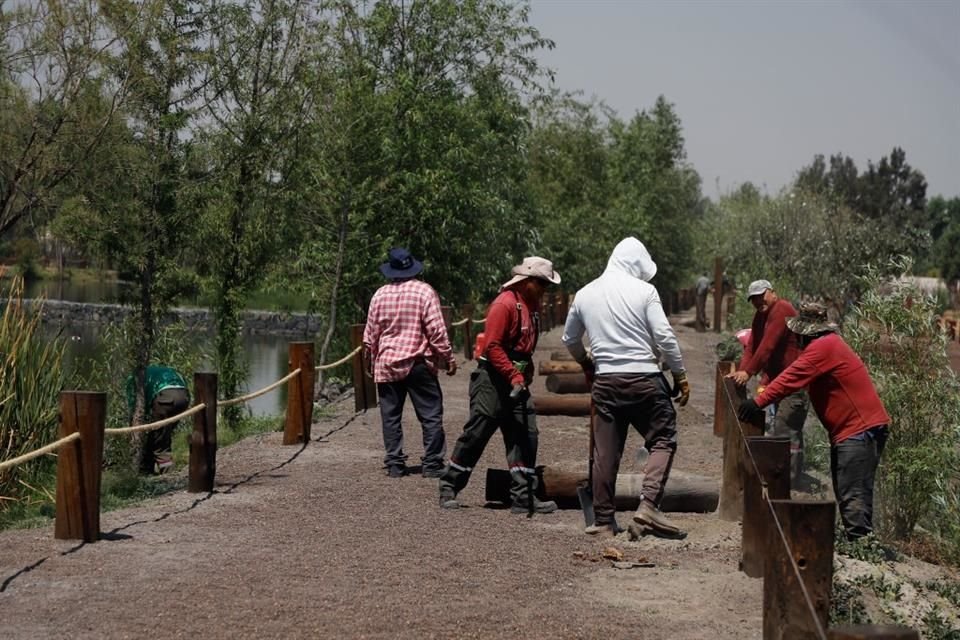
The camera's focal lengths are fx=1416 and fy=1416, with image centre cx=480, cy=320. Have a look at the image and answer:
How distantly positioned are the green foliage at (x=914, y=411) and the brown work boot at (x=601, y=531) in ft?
12.6

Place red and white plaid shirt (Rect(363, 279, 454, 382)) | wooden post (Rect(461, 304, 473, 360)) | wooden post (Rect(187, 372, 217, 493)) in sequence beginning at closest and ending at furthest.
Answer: wooden post (Rect(187, 372, 217, 493)) < red and white plaid shirt (Rect(363, 279, 454, 382)) < wooden post (Rect(461, 304, 473, 360))

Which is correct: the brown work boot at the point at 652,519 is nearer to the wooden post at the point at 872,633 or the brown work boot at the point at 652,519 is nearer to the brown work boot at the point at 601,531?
the brown work boot at the point at 601,531

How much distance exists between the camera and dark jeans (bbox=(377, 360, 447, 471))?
36.5ft

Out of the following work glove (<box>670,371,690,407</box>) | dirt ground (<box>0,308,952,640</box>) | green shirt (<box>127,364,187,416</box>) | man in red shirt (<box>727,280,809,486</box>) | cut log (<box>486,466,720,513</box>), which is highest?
man in red shirt (<box>727,280,809,486</box>)

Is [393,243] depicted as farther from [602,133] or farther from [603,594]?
[602,133]

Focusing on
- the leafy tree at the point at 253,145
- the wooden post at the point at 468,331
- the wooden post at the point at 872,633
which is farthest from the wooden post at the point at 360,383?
the wooden post at the point at 872,633

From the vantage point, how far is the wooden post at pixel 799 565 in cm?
527

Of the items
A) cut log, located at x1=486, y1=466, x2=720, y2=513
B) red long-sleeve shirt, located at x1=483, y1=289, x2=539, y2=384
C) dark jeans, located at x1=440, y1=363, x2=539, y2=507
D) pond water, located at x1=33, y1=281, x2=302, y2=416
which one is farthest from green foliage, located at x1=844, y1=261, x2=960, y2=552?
pond water, located at x1=33, y1=281, x2=302, y2=416

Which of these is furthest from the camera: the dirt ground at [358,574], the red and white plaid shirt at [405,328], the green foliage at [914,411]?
the green foliage at [914,411]

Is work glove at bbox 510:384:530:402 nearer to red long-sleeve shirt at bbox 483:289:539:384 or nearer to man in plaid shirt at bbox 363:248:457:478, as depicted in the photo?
red long-sleeve shirt at bbox 483:289:539:384

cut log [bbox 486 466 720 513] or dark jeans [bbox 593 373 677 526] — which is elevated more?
dark jeans [bbox 593 373 677 526]

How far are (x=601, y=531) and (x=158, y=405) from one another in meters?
4.74

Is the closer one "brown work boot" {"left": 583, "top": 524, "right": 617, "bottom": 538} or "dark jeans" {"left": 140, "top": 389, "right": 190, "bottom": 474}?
"brown work boot" {"left": 583, "top": 524, "right": 617, "bottom": 538}

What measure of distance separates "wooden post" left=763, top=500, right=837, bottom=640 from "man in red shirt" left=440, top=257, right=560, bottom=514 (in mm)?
4048
